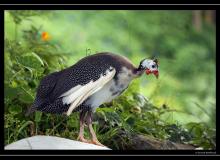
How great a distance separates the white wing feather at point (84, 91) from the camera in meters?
5.48

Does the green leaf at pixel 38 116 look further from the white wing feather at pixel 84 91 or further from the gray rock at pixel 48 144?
the white wing feather at pixel 84 91

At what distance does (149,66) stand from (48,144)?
2.93 feet

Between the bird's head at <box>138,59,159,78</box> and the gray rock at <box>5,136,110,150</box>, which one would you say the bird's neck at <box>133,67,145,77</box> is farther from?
the gray rock at <box>5,136,110,150</box>

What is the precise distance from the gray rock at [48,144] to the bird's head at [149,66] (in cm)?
63

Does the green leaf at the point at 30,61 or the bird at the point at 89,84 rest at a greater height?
the green leaf at the point at 30,61

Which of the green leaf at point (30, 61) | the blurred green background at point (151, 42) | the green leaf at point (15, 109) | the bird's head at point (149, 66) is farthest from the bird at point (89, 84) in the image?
the blurred green background at point (151, 42)

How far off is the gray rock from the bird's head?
626 millimetres

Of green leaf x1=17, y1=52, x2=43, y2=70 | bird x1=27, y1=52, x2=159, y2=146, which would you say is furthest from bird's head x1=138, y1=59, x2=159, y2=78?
green leaf x1=17, y1=52, x2=43, y2=70

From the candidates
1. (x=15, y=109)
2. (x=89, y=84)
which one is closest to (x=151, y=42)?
(x=15, y=109)

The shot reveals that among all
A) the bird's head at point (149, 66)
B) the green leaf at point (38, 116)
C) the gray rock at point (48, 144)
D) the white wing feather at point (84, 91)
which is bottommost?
the gray rock at point (48, 144)

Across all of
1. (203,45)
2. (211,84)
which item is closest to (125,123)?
(211,84)

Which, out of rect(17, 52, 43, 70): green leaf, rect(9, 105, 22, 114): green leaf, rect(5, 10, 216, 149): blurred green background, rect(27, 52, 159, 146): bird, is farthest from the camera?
rect(5, 10, 216, 149): blurred green background

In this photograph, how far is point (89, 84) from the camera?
5.52 metres

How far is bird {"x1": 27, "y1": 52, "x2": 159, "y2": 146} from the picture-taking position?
18.1 ft
